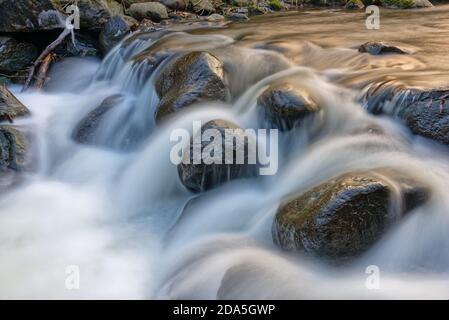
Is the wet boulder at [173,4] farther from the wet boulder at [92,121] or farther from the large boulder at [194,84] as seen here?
the large boulder at [194,84]

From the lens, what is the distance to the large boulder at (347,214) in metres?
3.72

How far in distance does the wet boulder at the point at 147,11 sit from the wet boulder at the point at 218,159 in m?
7.62

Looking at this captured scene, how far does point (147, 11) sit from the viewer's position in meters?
11.9

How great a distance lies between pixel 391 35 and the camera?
350 inches

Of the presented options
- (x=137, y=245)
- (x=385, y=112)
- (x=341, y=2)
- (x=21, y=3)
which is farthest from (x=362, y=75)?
(x=341, y=2)

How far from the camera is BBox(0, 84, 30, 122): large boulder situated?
7105mm

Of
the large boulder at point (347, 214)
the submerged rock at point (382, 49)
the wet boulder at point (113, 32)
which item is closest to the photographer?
the large boulder at point (347, 214)

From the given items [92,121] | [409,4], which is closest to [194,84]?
[92,121]

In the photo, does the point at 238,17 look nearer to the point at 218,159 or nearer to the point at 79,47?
the point at 79,47

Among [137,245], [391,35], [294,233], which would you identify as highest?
[391,35]

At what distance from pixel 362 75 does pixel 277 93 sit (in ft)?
4.78

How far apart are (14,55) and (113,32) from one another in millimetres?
1940

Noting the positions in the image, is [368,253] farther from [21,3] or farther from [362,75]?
[21,3]

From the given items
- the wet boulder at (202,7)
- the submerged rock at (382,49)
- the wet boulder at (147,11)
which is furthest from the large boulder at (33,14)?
the submerged rock at (382,49)
